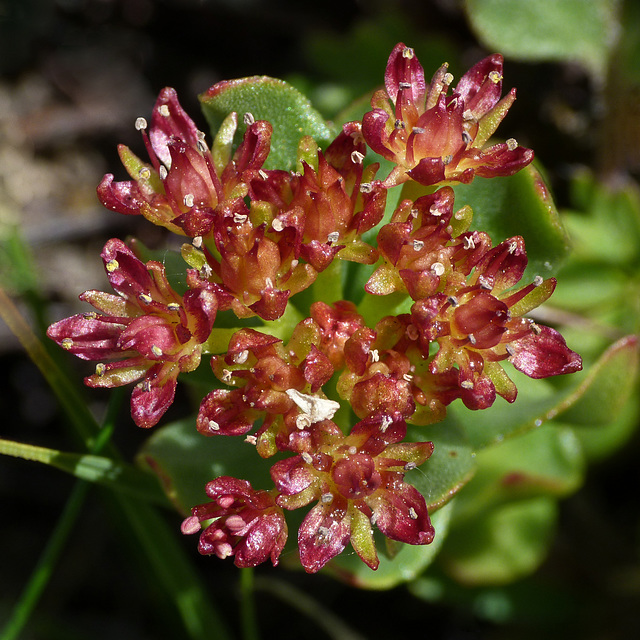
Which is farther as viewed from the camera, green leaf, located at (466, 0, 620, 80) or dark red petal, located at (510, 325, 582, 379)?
green leaf, located at (466, 0, 620, 80)

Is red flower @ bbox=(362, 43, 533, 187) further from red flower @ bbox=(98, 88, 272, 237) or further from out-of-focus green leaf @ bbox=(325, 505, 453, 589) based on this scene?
out-of-focus green leaf @ bbox=(325, 505, 453, 589)

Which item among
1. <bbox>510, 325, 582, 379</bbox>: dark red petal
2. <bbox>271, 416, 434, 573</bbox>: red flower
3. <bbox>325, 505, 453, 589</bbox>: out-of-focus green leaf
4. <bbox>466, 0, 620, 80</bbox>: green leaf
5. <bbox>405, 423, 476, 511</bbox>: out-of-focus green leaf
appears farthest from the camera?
<bbox>466, 0, 620, 80</bbox>: green leaf

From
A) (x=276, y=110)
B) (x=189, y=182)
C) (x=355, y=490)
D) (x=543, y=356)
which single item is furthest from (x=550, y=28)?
(x=355, y=490)

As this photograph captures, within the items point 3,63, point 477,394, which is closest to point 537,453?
point 477,394

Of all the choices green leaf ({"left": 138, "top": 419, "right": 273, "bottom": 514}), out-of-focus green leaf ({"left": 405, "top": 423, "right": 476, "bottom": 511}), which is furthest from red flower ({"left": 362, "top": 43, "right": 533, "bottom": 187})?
green leaf ({"left": 138, "top": 419, "right": 273, "bottom": 514})

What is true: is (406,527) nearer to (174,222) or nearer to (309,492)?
(309,492)

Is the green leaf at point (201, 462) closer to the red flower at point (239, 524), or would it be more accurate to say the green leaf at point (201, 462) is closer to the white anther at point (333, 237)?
the red flower at point (239, 524)

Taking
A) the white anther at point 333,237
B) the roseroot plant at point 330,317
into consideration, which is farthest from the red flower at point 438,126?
the white anther at point 333,237
